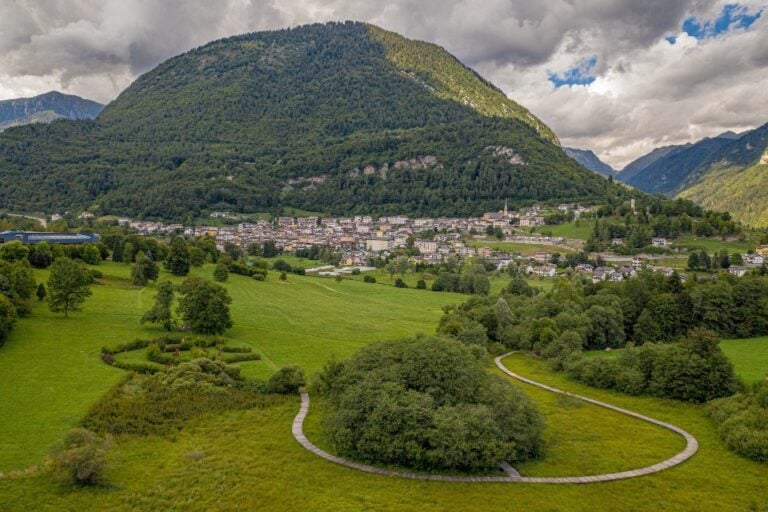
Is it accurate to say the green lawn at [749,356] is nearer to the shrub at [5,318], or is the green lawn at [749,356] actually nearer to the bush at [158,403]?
the bush at [158,403]

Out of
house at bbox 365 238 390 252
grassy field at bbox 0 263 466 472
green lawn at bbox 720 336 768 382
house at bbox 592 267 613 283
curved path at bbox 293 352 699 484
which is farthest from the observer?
house at bbox 365 238 390 252

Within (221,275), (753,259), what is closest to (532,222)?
(753,259)

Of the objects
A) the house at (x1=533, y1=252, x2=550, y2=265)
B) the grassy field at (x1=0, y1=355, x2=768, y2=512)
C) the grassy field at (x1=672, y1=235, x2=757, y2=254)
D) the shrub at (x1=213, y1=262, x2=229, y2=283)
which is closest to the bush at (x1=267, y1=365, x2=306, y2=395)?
the grassy field at (x1=0, y1=355, x2=768, y2=512)

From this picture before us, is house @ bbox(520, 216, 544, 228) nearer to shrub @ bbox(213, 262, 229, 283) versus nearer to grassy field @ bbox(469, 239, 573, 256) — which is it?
grassy field @ bbox(469, 239, 573, 256)

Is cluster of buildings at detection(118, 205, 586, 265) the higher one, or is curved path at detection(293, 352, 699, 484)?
cluster of buildings at detection(118, 205, 586, 265)

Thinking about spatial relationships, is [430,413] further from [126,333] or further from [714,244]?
[714,244]

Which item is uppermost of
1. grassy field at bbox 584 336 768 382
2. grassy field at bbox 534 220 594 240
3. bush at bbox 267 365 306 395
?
grassy field at bbox 534 220 594 240

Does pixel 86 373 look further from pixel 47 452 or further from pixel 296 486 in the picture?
pixel 296 486
